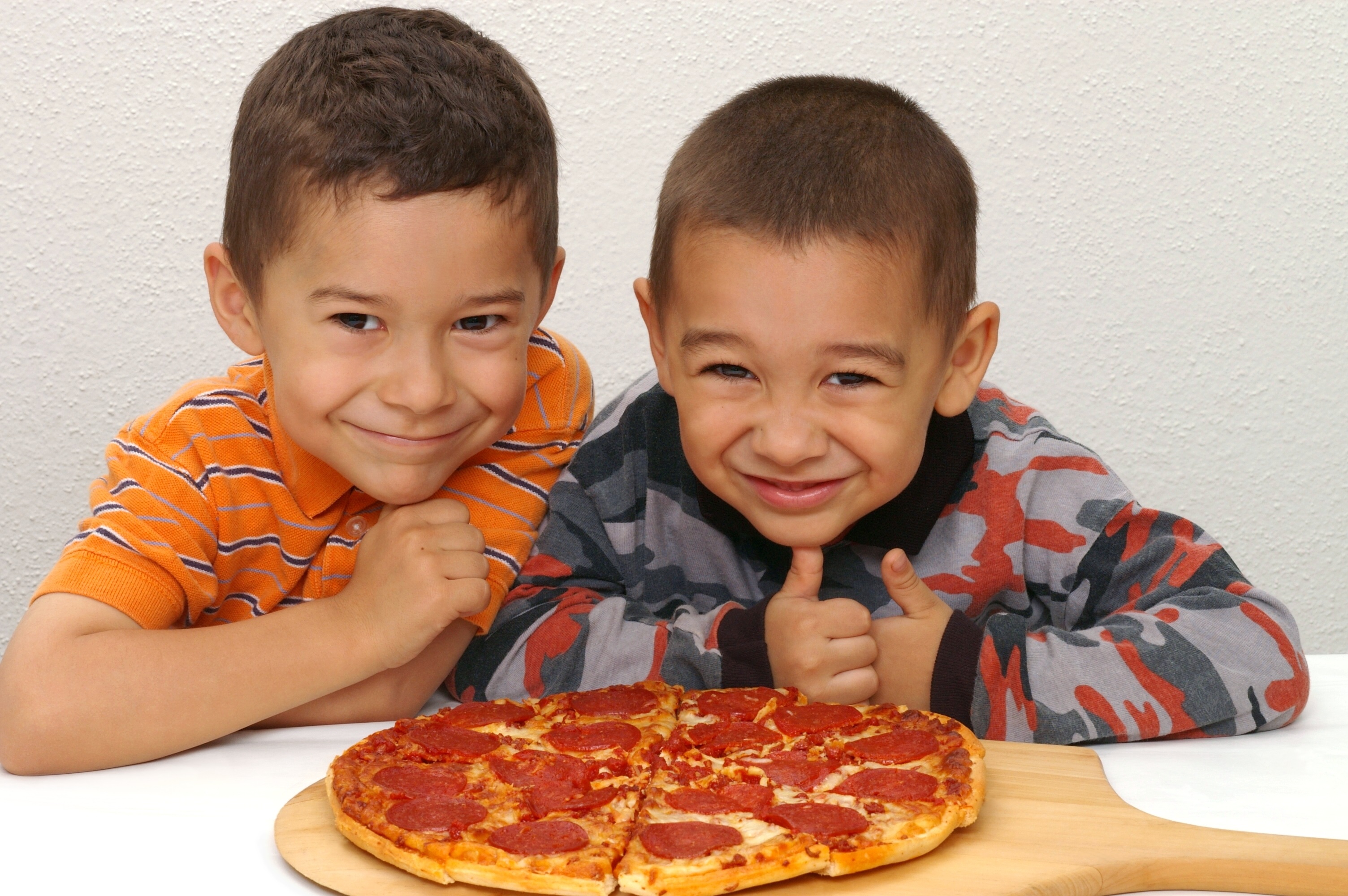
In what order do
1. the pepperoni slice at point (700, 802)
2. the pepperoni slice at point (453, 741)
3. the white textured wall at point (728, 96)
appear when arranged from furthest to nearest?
the white textured wall at point (728, 96)
the pepperoni slice at point (453, 741)
the pepperoni slice at point (700, 802)

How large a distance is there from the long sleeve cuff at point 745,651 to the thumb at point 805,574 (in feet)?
0.11

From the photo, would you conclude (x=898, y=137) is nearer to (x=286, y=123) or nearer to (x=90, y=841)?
(x=286, y=123)

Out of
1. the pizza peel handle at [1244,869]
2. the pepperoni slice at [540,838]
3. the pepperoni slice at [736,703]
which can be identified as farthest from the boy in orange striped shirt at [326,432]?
the pizza peel handle at [1244,869]

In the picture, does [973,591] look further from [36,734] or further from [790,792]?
[36,734]

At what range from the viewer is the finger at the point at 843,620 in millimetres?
1209

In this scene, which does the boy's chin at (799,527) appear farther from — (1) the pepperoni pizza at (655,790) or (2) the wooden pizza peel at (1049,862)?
(2) the wooden pizza peel at (1049,862)

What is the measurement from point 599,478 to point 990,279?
100 centimetres

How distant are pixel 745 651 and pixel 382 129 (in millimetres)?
578

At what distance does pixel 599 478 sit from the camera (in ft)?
4.64

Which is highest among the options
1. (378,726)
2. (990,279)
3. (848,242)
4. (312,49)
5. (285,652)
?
(312,49)

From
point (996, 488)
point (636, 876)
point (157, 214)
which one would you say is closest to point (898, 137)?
point (996, 488)

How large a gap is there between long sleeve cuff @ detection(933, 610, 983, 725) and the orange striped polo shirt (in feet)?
1.46

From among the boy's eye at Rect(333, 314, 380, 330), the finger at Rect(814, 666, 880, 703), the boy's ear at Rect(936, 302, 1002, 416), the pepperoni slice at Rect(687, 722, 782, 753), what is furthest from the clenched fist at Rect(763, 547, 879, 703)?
the boy's eye at Rect(333, 314, 380, 330)

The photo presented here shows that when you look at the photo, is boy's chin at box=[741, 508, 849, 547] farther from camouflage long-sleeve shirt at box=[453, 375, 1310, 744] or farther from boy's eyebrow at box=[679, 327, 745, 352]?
boy's eyebrow at box=[679, 327, 745, 352]
